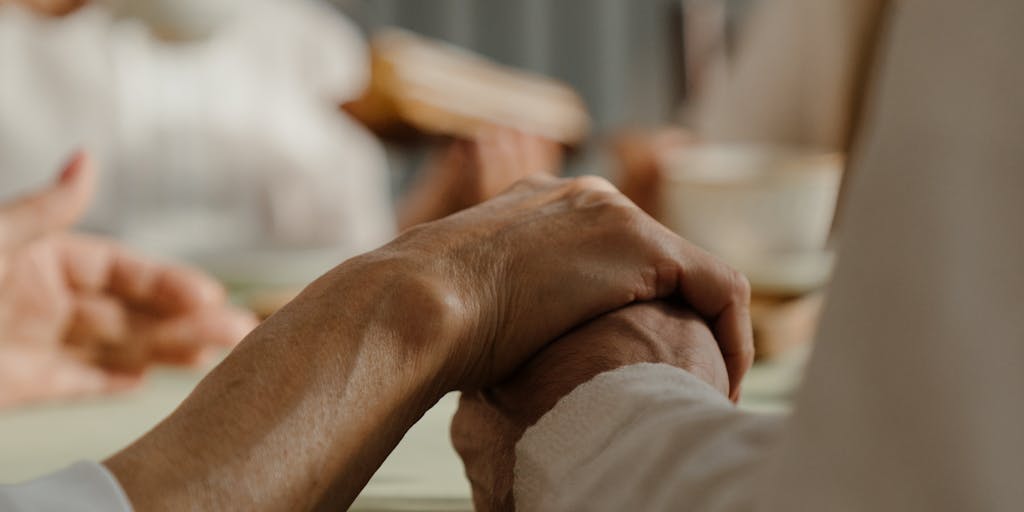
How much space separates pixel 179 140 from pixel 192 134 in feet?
0.11

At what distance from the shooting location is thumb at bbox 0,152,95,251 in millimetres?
772

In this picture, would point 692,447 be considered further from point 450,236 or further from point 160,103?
point 160,103

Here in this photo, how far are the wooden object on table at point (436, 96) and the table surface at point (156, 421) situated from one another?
45 centimetres

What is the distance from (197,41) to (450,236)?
2.65 ft

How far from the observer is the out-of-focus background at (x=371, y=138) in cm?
90

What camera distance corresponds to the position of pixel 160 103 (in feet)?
7.90

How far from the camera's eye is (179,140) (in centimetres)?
239

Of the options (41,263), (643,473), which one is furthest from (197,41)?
(643,473)

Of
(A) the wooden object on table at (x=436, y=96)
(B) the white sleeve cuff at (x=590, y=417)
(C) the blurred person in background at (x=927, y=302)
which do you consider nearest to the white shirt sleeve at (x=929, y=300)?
(C) the blurred person in background at (x=927, y=302)

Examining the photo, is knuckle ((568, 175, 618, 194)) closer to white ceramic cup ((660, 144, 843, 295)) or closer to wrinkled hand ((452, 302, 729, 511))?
wrinkled hand ((452, 302, 729, 511))

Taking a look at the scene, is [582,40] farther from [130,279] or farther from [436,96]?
[130,279]

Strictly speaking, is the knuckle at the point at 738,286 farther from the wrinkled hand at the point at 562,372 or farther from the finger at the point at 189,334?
the finger at the point at 189,334

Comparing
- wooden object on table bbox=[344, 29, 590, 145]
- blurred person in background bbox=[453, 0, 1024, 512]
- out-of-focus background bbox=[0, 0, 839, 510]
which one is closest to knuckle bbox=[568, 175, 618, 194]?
out-of-focus background bbox=[0, 0, 839, 510]

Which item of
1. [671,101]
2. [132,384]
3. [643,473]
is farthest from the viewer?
[671,101]
